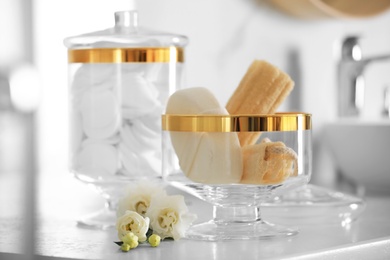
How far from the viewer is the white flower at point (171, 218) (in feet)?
2.68

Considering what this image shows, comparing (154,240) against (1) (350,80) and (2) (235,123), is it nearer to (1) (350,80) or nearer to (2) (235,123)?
(2) (235,123)

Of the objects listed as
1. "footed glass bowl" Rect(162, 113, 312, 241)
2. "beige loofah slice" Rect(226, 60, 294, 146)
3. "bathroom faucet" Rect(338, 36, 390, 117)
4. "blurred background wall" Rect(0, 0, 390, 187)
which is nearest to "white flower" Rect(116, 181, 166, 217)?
"footed glass bowl" Rect(162, 113, 312, 241)

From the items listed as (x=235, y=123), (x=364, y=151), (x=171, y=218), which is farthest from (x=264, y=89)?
(x=364, y=151)

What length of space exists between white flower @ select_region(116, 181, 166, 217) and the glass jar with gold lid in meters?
0.08

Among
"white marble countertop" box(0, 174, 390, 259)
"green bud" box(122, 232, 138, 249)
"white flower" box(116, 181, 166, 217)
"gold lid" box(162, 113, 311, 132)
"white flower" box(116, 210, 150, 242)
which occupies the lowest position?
"white marble countertop" box(0, 174, 390, 259)

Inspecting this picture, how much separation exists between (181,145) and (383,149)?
67 centimetres

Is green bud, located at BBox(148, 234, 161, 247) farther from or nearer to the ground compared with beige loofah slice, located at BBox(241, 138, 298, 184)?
nearer to the ground

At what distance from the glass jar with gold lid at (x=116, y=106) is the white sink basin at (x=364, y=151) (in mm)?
569

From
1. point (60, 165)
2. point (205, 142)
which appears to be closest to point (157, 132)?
point (205, 142)

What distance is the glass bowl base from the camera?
845mm

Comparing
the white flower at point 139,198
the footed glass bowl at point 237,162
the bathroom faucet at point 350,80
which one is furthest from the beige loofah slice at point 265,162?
the bathroom faucet at point 350,80

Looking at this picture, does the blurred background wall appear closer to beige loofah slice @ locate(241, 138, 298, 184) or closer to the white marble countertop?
the white marble countertop

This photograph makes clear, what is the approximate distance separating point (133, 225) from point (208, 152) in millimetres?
111

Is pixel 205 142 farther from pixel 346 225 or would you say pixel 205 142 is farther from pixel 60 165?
pixel 60 165
